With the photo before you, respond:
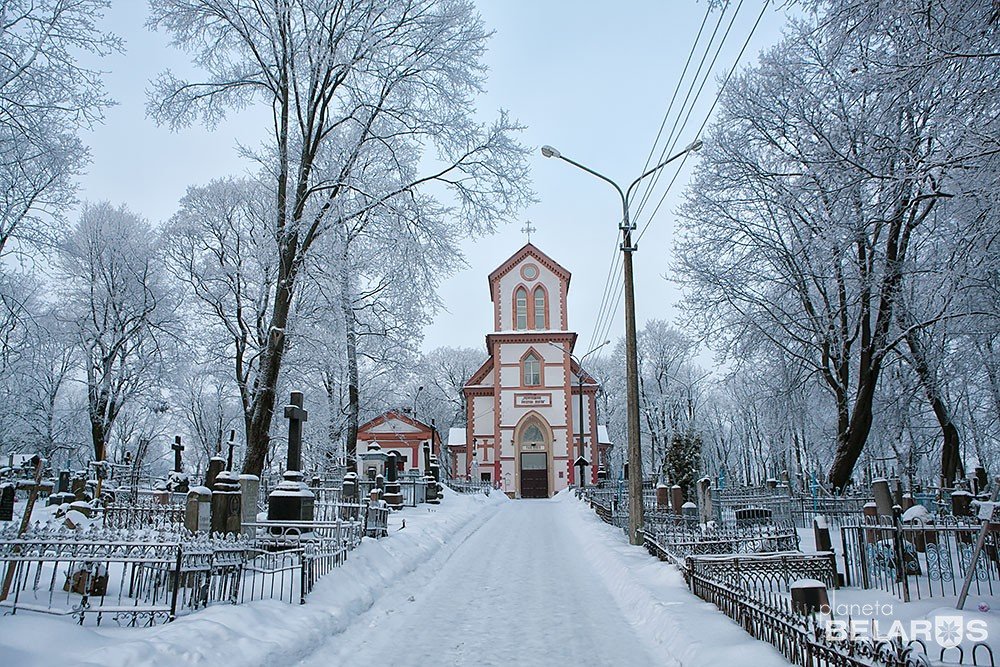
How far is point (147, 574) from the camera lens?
24.9ft

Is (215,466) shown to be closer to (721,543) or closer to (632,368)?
(632,368)

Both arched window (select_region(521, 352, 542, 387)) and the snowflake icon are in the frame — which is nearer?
the snowflake icon

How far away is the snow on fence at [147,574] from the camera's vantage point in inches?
261

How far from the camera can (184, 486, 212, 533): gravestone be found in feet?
36.4

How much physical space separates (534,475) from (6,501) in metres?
36.1

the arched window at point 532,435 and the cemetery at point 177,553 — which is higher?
the arched window at point 532,435

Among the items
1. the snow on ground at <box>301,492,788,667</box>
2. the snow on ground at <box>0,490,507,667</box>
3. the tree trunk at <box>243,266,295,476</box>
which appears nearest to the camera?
the snow on ground at <box>0,490,507,667</box>

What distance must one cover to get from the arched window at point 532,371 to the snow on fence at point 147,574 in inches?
Result: 1444

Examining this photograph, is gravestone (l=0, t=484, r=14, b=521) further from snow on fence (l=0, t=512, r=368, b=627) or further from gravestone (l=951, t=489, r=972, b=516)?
gravestone (l=951, t=489, r=972, b=516)

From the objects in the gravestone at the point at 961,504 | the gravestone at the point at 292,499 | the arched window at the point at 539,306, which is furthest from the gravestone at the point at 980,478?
the arched window at the point at 539,306

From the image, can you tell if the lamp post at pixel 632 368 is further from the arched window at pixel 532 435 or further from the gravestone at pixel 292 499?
the arched window at pixel 532 435

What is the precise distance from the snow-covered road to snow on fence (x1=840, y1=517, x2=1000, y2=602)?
3.61 m

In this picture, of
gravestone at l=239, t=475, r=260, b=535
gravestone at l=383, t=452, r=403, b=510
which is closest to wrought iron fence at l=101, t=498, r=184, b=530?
gravestone at l=239, t=475, r=260, b=535

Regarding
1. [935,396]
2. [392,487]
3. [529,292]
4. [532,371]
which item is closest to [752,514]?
[935,396]
